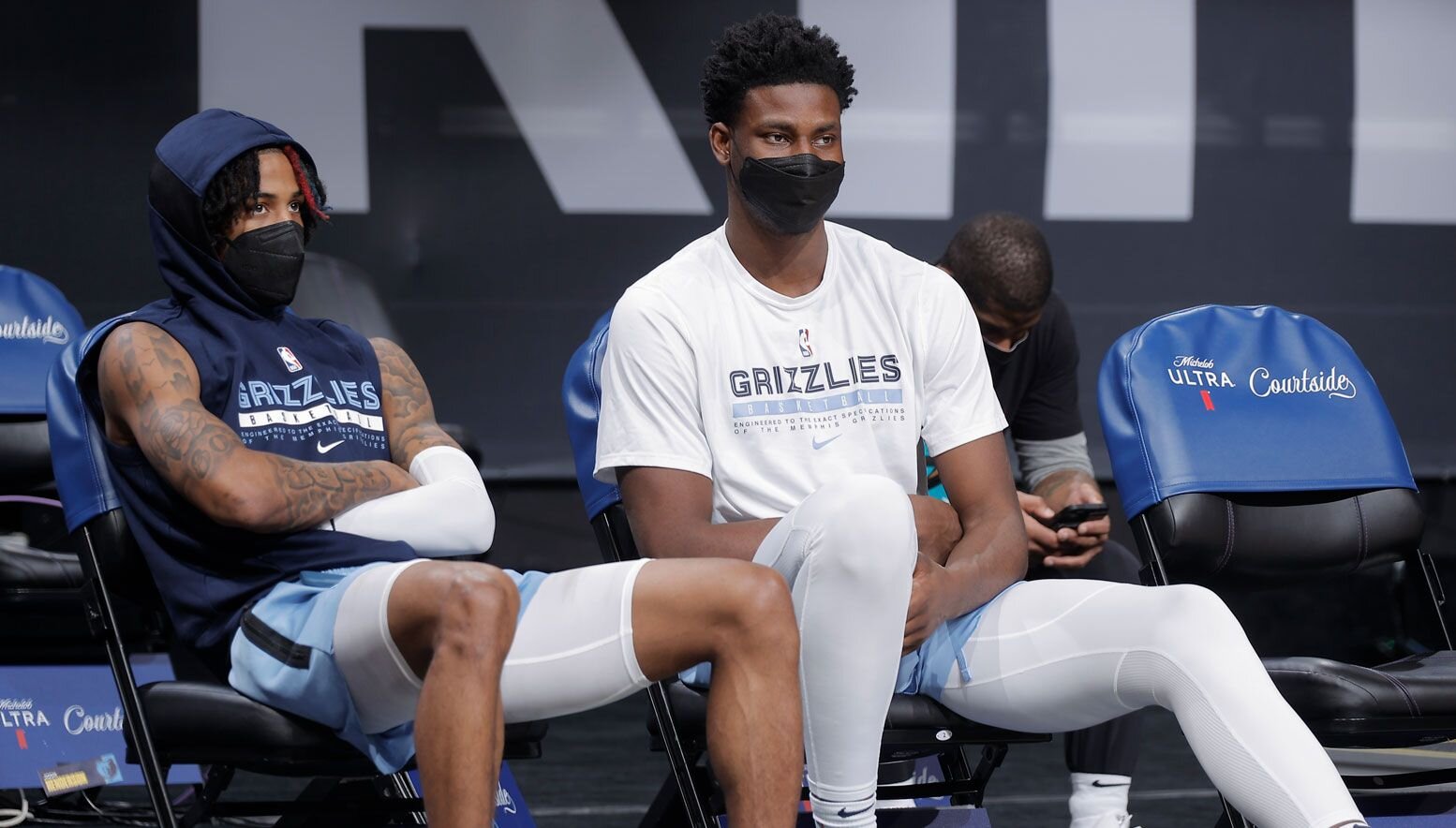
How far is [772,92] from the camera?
226 cm

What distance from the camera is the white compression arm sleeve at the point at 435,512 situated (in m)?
2.12

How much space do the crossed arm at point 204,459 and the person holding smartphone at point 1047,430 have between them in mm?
1081

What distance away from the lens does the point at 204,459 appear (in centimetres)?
199

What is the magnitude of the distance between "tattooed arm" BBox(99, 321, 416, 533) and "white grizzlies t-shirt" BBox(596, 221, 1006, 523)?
0.39 metres

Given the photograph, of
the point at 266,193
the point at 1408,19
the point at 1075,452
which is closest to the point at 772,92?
the point at 266,193

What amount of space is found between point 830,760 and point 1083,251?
10.2ft


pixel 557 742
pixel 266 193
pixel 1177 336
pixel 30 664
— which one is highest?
pixel 266 193

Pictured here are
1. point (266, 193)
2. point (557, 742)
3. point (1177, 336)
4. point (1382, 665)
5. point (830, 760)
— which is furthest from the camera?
point (557, 742)

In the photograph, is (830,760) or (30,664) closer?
(830,760)

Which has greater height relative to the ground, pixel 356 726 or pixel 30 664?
pixel 356 726

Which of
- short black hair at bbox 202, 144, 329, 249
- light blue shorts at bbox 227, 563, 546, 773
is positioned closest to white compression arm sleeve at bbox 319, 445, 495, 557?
light blue shorts at bbox 227, 563, 546, 773

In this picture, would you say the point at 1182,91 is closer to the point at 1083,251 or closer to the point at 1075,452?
the point at 1083,251

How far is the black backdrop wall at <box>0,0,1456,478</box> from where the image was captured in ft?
14.5

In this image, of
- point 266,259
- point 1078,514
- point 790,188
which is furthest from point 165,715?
point 1078,514
